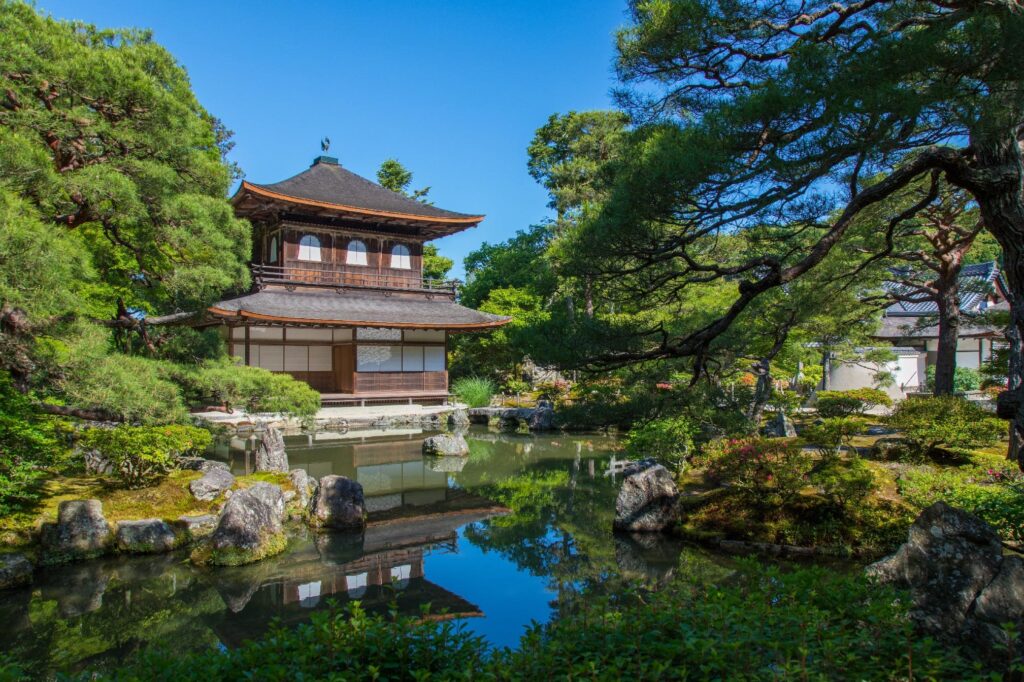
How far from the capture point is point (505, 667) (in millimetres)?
2744

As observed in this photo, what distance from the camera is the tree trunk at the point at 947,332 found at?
36.6ft

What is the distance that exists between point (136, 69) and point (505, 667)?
7218 millimetres

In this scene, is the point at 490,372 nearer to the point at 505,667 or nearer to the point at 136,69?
the point at 136,69

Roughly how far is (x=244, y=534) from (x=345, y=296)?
1304 centimetres

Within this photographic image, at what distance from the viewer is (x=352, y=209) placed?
61.7 feet

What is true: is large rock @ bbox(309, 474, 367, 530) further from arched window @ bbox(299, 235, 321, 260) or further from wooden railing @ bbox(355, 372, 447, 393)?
arched window @ bbox(299, 235, 321, 260)

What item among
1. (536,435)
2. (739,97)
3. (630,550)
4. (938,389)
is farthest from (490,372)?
(739,97)

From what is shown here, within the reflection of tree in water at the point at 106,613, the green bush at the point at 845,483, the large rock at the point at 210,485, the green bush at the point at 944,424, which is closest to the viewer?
the reflection of tree in water at the point at 106,613

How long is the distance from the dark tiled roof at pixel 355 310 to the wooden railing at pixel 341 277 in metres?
0.28

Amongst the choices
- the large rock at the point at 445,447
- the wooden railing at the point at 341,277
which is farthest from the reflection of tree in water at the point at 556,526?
the wooden railing at the point at 341,277

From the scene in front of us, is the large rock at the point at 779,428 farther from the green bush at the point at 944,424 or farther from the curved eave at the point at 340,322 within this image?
the curved eave at the point at 340,322

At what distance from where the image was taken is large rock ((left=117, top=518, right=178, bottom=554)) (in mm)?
7152

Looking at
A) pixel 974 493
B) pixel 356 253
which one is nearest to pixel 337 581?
pixel 974 493

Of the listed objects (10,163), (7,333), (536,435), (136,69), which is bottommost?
(536,435)
